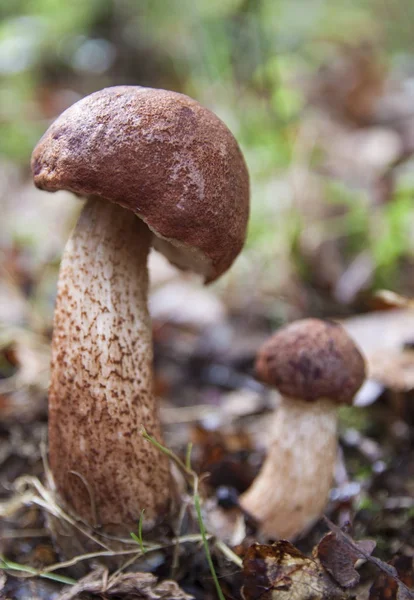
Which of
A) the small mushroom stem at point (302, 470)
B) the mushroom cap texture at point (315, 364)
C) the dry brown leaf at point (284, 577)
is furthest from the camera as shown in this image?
the small mushroom stem at point (302, 470)

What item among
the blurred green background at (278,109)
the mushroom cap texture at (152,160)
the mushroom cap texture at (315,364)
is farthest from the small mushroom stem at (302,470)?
the blurred green background at (278,109)

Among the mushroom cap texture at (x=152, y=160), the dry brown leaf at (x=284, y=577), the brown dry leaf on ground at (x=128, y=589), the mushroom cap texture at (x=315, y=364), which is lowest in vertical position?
the brown dry leaf on ground at (x=128, y=589)

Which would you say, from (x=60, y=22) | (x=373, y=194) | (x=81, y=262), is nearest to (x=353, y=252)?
(x=373, y=194)

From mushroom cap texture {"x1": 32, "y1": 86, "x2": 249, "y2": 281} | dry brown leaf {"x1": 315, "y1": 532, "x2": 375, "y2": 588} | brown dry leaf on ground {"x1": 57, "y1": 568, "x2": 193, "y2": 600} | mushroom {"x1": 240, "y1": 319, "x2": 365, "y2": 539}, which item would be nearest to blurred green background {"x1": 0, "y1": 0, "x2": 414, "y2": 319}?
mushroom {"x1": 240, "y1": 319, "x2": 365, "y2": 539}

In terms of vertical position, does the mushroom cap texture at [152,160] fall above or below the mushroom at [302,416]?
above

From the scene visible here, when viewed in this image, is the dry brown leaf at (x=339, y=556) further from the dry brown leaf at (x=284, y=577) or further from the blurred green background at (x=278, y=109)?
the blurred green background at (x=278, y=109)

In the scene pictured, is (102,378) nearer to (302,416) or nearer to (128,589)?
(128,589)

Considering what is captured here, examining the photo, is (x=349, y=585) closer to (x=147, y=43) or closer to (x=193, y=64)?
(x=193, y=64)

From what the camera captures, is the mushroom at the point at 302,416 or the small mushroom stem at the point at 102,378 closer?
the small mushroom stem at the point at 102,378
